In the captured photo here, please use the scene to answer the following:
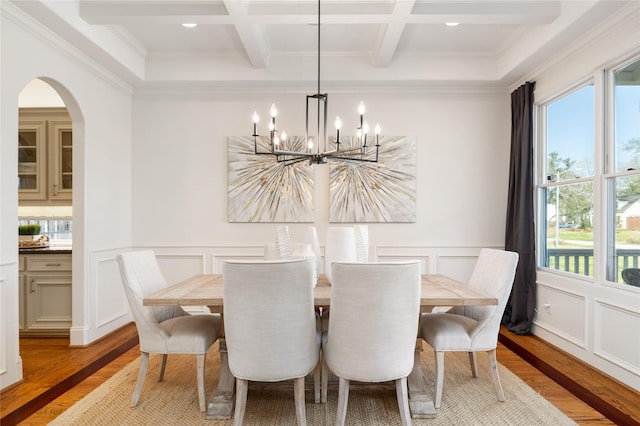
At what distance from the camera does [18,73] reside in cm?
273

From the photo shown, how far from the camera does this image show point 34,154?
13.6ft

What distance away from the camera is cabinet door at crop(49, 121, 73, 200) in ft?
13.6

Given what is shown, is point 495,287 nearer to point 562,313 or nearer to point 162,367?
point 562,313

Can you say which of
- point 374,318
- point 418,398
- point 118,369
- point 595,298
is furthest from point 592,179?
point 118,369

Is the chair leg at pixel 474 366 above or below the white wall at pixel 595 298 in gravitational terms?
below

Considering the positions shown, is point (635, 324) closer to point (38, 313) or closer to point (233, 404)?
point (233, 404)

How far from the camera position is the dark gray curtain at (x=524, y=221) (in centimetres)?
383

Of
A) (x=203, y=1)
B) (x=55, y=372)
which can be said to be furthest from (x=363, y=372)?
(x=203, y=1)

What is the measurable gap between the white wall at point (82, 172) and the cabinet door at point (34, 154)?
79 centimetres

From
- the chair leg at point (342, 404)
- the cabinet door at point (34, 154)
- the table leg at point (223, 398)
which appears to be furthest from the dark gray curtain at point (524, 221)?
the cabinet door at point (34, 154)

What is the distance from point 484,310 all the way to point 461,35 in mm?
2572

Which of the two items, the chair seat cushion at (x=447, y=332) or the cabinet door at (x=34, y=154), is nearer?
the chair seat cushion at (x=447, y=332)

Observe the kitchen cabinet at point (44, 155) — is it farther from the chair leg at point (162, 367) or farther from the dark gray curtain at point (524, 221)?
the dark gray curtain at point (524, 221)

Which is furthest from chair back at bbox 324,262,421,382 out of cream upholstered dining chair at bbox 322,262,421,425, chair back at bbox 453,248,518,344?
chair back at bbox 453,248,518,344
